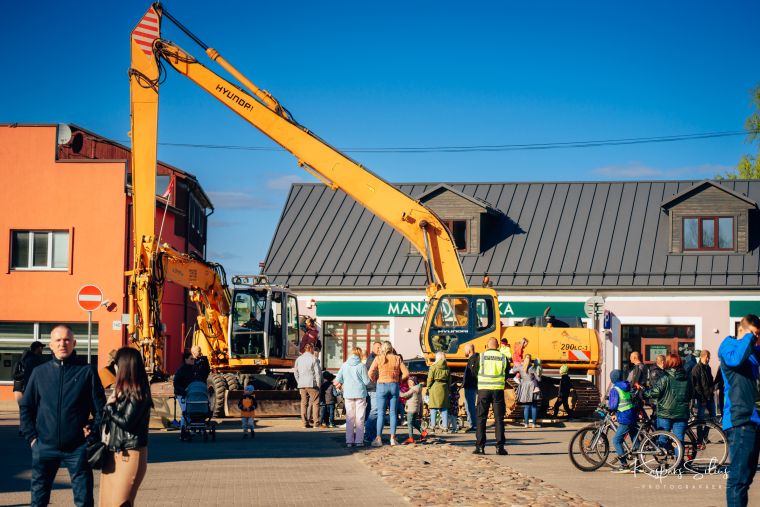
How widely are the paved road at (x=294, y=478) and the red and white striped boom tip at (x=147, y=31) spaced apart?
8870mm

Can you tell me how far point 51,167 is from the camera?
3581cm

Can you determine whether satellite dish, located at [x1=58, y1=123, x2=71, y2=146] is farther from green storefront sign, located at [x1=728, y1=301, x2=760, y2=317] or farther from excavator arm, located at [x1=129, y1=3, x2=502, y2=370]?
green storefront sign, located at [x1=728, y1=301, x2=760, y2=317]

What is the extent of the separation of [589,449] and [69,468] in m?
8.62

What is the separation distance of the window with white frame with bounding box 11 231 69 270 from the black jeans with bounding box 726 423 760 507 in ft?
92.2

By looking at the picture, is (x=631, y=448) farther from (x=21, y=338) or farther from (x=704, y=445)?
(x=21, y=338)

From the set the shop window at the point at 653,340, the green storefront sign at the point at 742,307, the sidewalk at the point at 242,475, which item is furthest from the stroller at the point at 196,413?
the green storefront sign at the point at 742,307

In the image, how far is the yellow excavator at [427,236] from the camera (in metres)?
26.6

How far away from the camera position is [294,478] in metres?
15.0

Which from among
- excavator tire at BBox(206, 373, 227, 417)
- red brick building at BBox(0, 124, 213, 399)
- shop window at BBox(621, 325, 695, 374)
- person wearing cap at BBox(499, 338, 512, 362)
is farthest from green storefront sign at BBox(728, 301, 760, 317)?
red brick building at BBox(0, 124, 213, 399)

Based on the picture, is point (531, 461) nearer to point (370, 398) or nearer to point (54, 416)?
point (370, 398)

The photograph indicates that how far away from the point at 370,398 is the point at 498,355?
149 inches

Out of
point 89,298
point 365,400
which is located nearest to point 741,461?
point 365,400

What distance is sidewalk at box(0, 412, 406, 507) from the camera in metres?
13.0

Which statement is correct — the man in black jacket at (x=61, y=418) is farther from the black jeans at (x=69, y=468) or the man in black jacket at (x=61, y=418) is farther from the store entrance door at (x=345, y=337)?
the store entrance door at (x=345, y=337)
